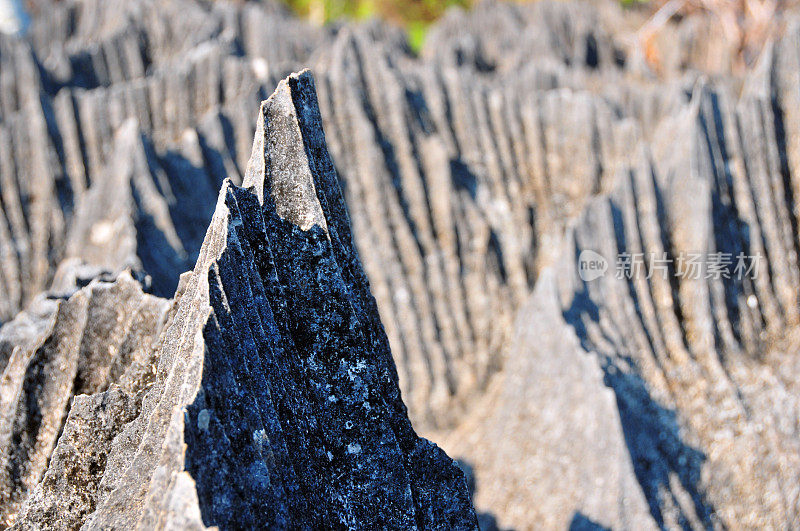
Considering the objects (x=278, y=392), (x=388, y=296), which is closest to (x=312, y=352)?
(x=278, y=392)

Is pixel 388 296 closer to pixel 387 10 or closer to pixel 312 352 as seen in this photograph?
pixel 312 352

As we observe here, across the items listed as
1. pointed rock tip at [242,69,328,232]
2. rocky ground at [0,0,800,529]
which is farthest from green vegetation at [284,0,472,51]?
pointed rock tip at [242,69,328,232]

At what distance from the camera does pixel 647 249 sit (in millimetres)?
4246

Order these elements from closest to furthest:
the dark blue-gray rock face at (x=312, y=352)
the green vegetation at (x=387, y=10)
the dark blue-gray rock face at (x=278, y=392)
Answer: the dark blue-gray rock face at (x=278, y=392)
the dark blue-gray rock face at (x=312, y=352)
the green vegetation at (x=387, y=10)

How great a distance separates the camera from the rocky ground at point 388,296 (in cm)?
Result: 169

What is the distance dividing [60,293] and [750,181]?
409cm

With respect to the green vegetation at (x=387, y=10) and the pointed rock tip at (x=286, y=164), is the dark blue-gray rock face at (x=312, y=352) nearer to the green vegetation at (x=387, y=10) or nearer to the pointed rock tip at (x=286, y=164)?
the pointed rock tip at (x=286, y=164)

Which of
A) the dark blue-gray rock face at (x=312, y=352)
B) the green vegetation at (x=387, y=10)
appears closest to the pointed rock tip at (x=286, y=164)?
the dark blue-gray rock face at (x=312, y=352)

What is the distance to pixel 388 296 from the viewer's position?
4.65m

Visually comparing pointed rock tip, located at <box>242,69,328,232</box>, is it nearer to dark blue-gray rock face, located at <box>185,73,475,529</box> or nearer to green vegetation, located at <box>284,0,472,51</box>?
dark blue-gray rock face, located at <box>185,73,475,529</box>

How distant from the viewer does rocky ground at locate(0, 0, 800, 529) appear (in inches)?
66.6

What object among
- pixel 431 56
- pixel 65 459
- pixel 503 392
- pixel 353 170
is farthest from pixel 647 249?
pixel 431 56

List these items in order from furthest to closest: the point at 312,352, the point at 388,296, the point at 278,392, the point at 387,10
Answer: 1. the point at 387,10
2. the point at 388,296
3. the point at 312,352
4. the point at 278,392

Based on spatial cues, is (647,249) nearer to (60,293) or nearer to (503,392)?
(503,392)
